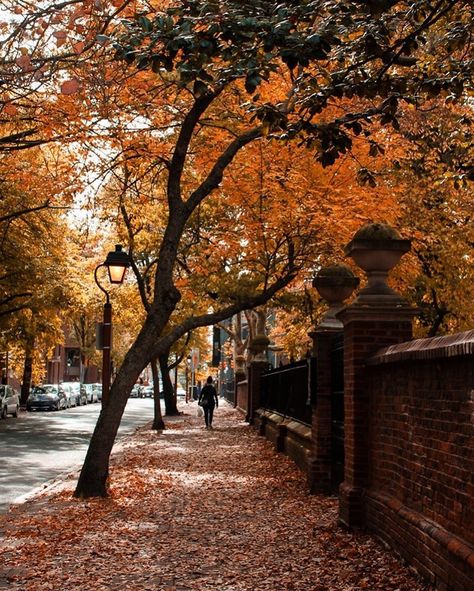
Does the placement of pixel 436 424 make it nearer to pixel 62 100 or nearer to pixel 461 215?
pixel 62 100

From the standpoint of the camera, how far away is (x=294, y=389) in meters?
15.3

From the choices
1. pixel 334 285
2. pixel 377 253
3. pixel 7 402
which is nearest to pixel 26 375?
pixel 7 402

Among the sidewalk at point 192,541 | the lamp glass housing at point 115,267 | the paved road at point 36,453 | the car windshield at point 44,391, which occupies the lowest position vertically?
the sidewalk at point 192,541

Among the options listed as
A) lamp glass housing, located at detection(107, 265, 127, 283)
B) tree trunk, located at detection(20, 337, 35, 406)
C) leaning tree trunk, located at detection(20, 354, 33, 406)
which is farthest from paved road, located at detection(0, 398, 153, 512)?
leaning tree trunk, located at detection(20, 354, 33, 406)

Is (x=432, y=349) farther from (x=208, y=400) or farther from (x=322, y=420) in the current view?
(x=208, y=400)

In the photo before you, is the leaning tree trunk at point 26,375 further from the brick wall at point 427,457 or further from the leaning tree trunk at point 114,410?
the brick wall at point 427,457

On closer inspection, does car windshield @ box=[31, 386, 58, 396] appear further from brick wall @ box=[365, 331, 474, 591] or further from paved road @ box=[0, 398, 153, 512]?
brick wall @ box=[365, 331, 474, 591]

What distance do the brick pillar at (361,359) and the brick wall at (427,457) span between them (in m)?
0.28

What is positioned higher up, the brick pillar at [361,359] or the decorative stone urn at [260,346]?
the decorative stone urn at [260,346]

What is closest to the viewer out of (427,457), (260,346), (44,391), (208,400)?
(427,457)

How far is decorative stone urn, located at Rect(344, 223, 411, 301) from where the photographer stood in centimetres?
805

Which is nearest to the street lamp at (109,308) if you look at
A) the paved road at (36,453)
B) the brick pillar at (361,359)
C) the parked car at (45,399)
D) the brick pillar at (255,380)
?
the paved road at (36,453)

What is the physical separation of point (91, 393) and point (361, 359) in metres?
60.5

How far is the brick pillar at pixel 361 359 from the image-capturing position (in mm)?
7918
